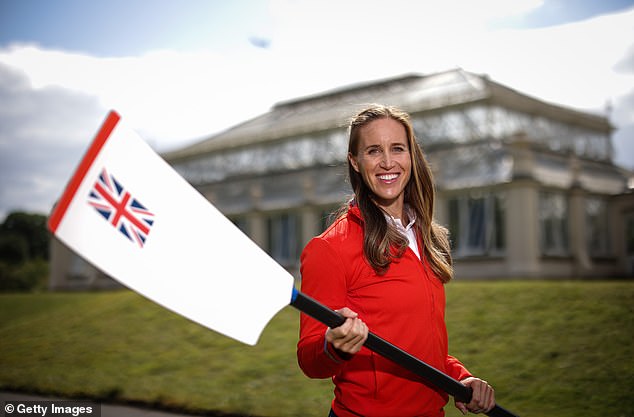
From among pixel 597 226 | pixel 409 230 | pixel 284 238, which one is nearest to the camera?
pixel 409 230

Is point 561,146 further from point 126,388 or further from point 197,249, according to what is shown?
point 197,249

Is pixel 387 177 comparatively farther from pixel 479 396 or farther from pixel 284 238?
pixel 284 238

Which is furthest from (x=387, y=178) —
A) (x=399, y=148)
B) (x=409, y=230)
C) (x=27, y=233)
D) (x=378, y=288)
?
(x=27, y=233)

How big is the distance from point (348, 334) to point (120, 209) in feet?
Answer: 2.57

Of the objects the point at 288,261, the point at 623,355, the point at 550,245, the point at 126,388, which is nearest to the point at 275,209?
the point at 288,261

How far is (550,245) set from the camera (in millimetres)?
20000

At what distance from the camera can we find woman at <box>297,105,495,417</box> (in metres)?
2.01

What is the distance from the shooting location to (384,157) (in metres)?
2.27

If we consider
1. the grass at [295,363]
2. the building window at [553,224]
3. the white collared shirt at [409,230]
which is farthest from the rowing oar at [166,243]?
the building window at [553,224]

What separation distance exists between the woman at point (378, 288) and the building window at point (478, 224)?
18.2 meters

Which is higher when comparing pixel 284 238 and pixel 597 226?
pixel 597 226

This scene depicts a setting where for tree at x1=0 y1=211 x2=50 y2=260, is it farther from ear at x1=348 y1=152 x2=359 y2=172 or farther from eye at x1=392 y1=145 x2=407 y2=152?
eye at x1=392 y1=145 x2=407 y2=152

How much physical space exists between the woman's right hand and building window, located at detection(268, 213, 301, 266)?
79.2ft

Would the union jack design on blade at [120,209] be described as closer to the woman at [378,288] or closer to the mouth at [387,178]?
the woman at [378,288]
